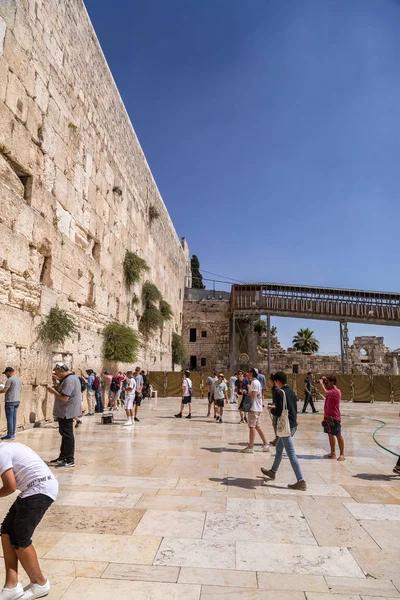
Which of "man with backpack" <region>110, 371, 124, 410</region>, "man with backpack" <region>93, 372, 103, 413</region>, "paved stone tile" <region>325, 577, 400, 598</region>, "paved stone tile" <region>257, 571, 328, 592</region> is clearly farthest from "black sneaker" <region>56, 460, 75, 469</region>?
"man with backpack" <region>110, 371, 124, 410</region>

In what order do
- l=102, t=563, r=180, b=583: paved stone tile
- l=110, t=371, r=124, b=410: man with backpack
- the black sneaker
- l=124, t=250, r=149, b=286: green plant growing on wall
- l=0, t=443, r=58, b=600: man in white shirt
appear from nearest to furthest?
l=0, t=443, r=58, b=600: man in white shirt, l=102, t=563, r=180, b=583: paved stone tile, the black sneaker, l=110, t=371, r=124, b=410: man with backpack, l=124, t=250, r=149, b=286: green plant growing on wall

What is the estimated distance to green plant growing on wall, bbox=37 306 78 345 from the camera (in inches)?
344

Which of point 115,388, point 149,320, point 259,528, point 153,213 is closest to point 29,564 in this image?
point 259,528

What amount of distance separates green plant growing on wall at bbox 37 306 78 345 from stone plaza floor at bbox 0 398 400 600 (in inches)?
112

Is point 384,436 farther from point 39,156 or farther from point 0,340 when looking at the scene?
point 39,156

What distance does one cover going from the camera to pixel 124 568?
8.98ft

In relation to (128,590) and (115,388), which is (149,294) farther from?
(128,590)

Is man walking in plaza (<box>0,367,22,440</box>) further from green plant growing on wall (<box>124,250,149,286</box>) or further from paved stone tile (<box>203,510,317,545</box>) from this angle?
green plant growing on wall (<box>124,250,149,286</box>)

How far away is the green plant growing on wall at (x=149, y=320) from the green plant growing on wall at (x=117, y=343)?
3986mm

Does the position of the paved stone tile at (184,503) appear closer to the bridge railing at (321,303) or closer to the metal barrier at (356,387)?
the metal barrier at (356,387)

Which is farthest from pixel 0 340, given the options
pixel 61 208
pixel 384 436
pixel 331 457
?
pixel 384 436

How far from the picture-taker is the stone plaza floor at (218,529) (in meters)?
2.55

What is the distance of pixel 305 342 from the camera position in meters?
47.5

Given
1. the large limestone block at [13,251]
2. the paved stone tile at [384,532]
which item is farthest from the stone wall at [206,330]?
the paved stone tile at [384,532]
